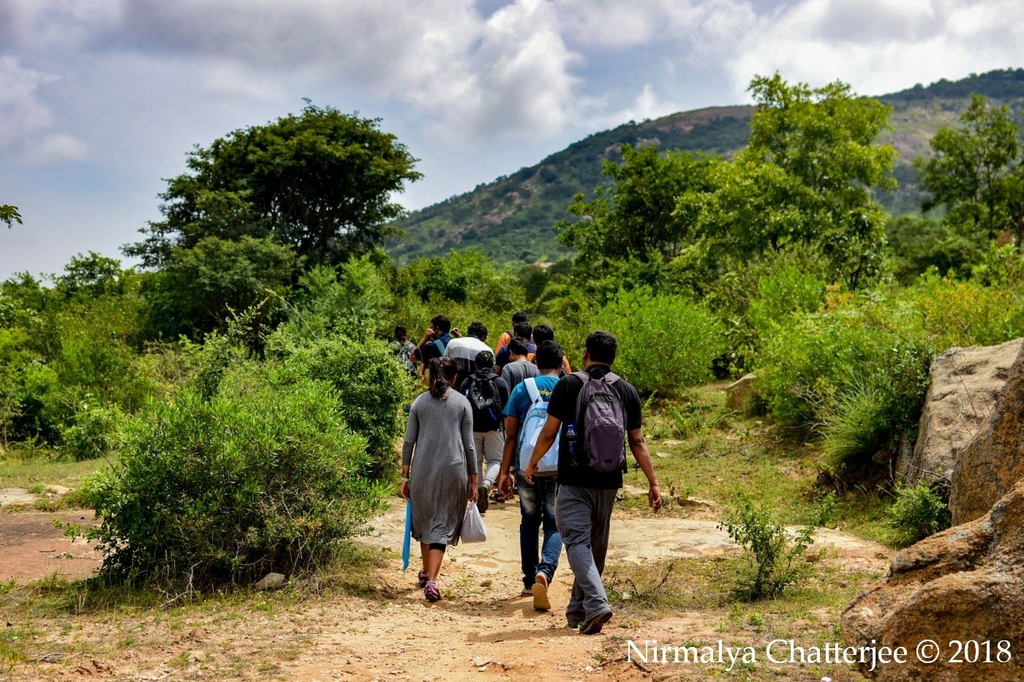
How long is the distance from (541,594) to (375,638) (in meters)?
1.21

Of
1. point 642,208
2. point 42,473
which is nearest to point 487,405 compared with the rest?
point 42,473

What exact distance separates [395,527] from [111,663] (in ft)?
12.7

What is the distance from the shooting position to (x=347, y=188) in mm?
32719

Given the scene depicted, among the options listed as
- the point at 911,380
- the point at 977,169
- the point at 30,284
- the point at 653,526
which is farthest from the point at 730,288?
the point at 30,284

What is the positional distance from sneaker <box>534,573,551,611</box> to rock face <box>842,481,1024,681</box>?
244 cm

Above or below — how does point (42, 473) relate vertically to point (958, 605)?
above

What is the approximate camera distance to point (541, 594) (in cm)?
581

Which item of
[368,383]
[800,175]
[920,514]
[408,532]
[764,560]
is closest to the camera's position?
[764,560]

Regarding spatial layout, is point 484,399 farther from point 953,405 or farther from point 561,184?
point 561,184

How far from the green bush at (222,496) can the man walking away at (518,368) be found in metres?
1.88

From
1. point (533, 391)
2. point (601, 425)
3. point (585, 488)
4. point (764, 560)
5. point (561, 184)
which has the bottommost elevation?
point (764, 560)

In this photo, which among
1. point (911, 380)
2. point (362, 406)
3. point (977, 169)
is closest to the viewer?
point (911, 380)

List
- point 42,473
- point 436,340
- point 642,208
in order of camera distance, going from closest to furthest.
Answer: point 436,340 → point 42,473 → point 642,208

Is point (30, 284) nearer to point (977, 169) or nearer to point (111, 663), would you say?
point (111, 663)
